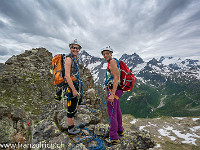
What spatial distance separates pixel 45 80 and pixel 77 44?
16.5 metres

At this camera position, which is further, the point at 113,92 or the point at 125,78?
the point at 125,78

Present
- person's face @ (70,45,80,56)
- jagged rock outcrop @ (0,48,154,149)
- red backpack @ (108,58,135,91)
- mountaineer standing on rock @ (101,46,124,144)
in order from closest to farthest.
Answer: mountaineer standing on rock @ (101,46,124,144), jagged rock outcrop @ (0,48,154,149), person's face @ (70,45,80,56), red backpack @ (108,58,135,91)

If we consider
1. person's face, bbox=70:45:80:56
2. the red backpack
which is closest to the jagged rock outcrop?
the red backpack

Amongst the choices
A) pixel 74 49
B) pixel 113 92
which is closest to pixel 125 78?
pixel 113 92

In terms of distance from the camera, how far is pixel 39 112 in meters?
13.7

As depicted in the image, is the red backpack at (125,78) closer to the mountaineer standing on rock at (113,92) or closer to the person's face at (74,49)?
the mountaineer standing on rock at (113,92)

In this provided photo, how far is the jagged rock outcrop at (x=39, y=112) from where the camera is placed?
6.21 metres

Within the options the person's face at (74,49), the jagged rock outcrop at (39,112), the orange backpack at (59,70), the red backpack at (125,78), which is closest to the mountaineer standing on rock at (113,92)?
the red backpack at (125,78)

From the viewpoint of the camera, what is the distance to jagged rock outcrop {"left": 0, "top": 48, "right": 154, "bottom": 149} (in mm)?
6210

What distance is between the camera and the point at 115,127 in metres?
6.53

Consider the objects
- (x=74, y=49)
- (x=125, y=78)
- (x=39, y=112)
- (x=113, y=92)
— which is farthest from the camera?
(x=39, y=112)

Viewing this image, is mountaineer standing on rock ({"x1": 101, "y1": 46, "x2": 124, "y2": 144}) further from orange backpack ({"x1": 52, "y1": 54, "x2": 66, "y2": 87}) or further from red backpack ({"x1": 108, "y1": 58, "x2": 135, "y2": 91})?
orange backpack ({"x1": 52, "y1": 54, "x2": 66, "y2": 87})

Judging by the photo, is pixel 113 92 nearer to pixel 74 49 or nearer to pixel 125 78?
pixel 125 78

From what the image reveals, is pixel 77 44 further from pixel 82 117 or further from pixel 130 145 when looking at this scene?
pixel 130 145
